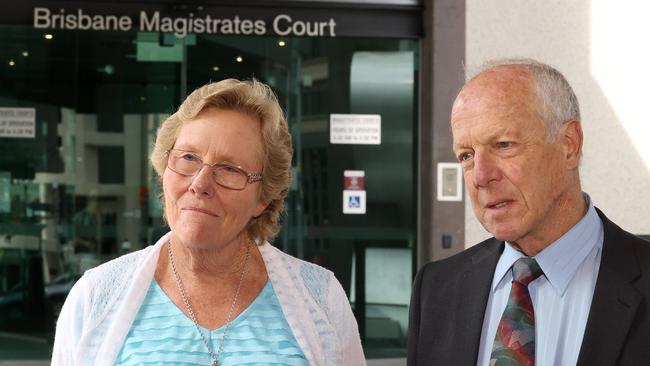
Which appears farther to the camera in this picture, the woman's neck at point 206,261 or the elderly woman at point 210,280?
the woman's neck at point 206,261

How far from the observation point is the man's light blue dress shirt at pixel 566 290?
236cm

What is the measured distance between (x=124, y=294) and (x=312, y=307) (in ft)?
1.90

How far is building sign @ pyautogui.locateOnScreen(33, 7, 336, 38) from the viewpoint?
7.75 metres

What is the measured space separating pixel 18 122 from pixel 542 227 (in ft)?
21.6

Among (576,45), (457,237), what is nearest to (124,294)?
(457,237)

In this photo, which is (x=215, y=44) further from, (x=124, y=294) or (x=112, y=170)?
(x=124, y=294)

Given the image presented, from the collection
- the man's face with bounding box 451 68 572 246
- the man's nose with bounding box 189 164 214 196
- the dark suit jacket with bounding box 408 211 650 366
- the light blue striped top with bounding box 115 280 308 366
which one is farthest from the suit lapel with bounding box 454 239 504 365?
the man's nose with bounding box 189 164 214 196

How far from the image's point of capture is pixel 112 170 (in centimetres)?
820

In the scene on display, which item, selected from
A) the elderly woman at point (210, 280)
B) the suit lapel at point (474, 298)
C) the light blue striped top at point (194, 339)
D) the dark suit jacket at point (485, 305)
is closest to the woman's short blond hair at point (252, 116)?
the elderly woman at point (210, 280)

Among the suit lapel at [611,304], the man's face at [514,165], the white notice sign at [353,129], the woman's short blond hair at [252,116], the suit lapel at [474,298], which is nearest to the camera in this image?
the suit lapel at [611,304]

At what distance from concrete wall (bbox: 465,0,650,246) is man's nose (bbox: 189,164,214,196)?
5626 millimetres

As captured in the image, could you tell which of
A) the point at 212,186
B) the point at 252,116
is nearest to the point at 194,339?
the point at 212,186

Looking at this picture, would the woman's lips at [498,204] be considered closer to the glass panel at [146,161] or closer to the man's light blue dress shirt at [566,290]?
the man's light blue dress shirt at [566,290]

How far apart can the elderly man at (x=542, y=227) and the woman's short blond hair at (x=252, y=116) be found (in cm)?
59
